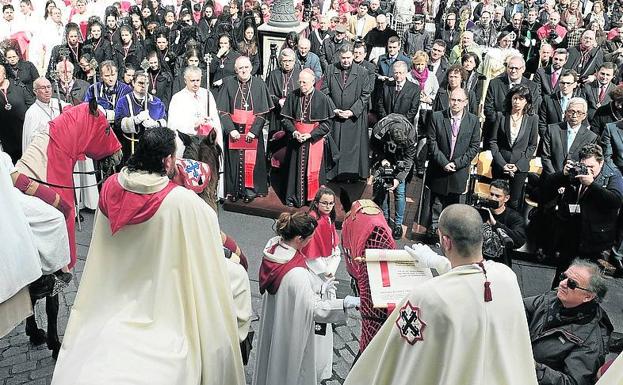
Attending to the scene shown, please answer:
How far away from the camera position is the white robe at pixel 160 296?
3.97 meters

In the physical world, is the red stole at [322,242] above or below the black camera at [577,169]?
below

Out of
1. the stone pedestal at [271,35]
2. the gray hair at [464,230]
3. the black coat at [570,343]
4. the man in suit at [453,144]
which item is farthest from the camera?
the stone pedestal at [271,35]

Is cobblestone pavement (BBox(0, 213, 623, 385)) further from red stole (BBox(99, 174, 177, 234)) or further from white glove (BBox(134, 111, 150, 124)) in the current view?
Result: red stole (BBox(99, 174, 177, 234))

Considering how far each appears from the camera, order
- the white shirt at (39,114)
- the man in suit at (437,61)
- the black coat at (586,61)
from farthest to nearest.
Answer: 1. the black coat at (586,61)
2. the man in suit at (437,61)
3. the white shirt at (39,114)

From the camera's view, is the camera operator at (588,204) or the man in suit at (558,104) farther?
the man in suit at (558,104)

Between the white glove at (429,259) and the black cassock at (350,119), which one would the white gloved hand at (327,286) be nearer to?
the white glove at (429,259)

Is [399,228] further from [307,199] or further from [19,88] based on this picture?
[19,88]

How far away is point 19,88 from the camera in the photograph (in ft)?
30.0

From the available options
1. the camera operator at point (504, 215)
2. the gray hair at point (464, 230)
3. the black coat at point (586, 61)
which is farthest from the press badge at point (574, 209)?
the black coat at point (586, 61)

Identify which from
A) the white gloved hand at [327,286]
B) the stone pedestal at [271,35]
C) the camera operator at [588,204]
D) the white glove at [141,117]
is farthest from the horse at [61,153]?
the stone pedestal at [271,35]

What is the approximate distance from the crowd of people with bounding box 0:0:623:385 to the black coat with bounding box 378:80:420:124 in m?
0.02

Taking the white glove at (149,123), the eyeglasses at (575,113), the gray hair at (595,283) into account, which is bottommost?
the white glove at (149,123)

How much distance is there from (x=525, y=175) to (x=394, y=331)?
16.2ft

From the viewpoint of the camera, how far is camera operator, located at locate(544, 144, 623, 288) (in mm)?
6445
